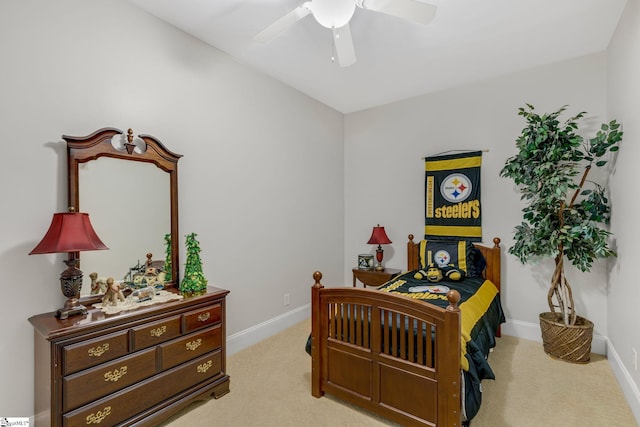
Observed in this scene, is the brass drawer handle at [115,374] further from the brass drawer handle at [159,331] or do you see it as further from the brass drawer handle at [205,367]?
the brass drawer handle at [205,367]

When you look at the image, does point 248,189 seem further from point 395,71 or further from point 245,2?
point 395,71

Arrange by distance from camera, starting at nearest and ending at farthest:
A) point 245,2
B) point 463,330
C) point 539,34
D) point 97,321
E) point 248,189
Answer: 1. point 97,321
2. point 463,330
3. point 245,2
4. point 539,34
5. point 248,189

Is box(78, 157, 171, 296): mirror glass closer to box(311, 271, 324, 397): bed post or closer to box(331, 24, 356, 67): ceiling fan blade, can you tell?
box(311, 271, 324, 397): bed post

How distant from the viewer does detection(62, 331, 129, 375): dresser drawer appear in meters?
1.62

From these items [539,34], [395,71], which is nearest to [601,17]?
[539,34]

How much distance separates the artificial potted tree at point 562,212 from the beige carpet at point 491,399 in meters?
0.30

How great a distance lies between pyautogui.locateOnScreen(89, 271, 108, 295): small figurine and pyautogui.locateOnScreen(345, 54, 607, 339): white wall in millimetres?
3131

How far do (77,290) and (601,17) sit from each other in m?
4.10

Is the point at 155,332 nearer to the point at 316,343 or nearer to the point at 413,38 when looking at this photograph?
the point at 316,343

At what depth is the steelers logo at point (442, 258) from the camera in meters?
3.46

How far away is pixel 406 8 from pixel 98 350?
8.36 feet

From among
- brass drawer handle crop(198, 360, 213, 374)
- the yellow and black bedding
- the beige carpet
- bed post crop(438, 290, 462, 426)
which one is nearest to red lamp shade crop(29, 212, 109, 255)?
brass drawer handle crop(198, 360, 213, 374)

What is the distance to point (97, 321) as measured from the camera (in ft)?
5.65

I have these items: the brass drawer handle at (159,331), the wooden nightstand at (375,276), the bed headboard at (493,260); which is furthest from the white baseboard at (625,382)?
the brass drawer handle at (159,331)
